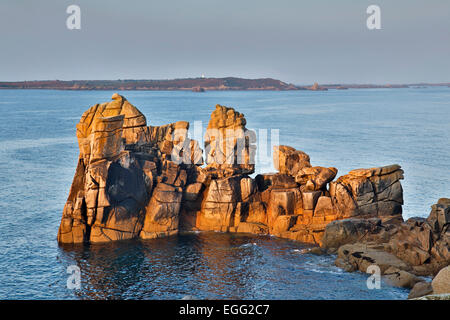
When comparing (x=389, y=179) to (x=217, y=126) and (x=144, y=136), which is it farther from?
(x=144, y=136)

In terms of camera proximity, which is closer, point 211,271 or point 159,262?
point 211,271

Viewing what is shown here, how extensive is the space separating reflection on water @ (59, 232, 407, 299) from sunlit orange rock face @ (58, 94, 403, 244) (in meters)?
2.71

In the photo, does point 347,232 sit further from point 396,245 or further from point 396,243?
point 396,245

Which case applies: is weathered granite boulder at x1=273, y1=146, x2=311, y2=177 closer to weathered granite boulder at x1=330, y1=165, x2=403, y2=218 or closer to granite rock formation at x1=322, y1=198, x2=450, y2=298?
weathered granite boulder at x1=330, y1=165, x2=403, y2=218

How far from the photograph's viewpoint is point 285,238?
6850 centimetres

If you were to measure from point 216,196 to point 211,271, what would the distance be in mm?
16199

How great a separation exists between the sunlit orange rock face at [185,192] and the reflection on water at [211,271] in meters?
2.71

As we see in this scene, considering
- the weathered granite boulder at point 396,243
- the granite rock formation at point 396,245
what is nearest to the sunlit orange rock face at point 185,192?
the weathered granite boulder at point 396,243

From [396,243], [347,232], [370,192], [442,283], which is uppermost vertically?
[370,192]

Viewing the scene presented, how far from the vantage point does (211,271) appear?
57.6 metres

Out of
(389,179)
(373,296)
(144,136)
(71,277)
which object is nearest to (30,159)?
(144,136)

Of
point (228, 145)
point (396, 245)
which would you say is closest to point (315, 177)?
point (228, 145)

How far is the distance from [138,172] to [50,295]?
22515 mm

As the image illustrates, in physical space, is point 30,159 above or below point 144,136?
below
